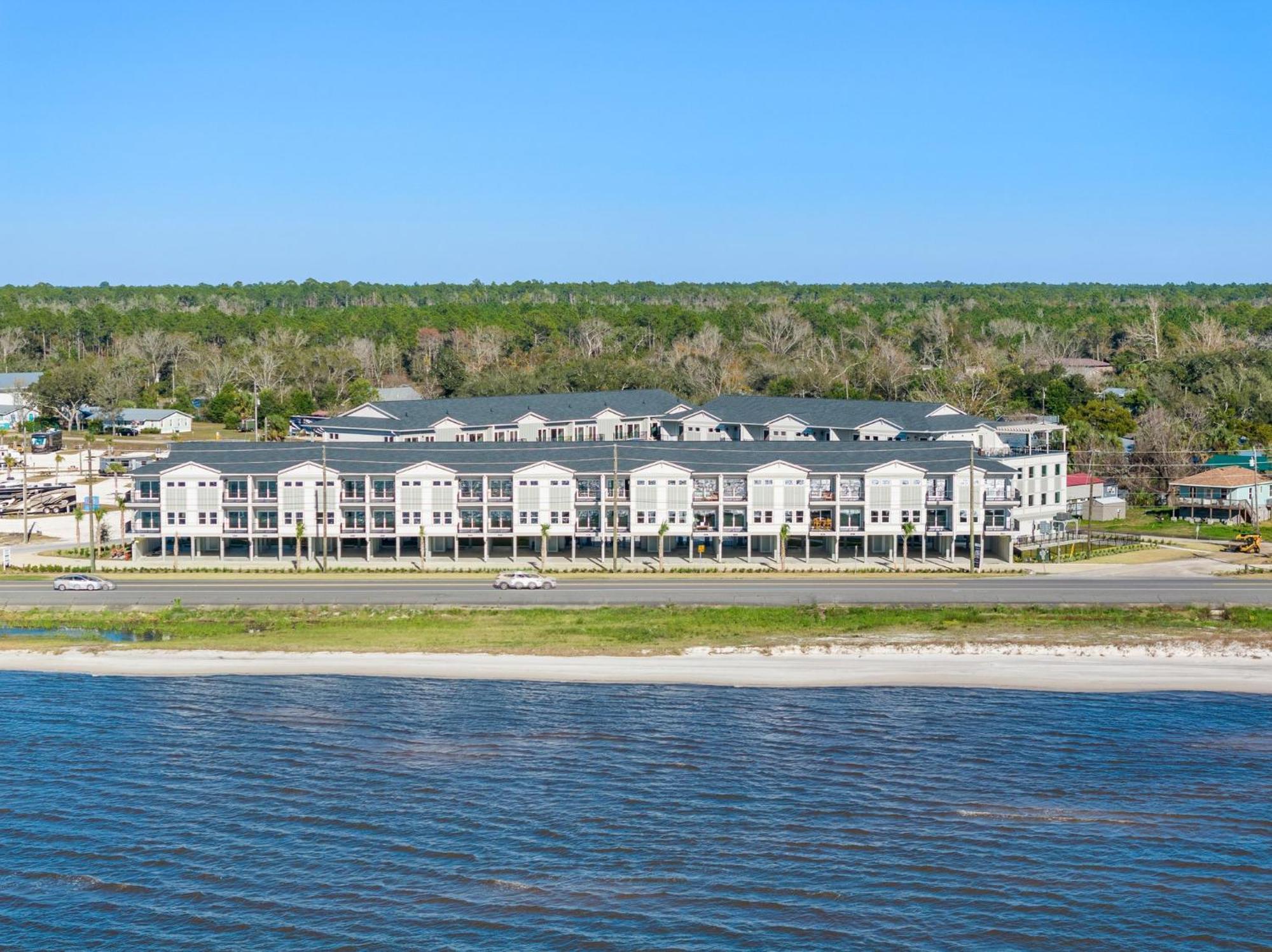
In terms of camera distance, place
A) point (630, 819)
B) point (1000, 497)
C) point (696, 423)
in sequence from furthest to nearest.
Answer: point (696, 423), point (1000, 497), point (630, 819)


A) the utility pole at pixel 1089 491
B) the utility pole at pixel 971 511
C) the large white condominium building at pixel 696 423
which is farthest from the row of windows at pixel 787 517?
the utility pole at pixel 1089 491

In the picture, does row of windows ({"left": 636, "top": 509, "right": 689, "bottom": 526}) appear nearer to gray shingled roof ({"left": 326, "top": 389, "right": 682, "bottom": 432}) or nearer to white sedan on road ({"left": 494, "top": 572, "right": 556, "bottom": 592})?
white sedan on road ({"left": 494, "top": 572, "right": 556, "bottom": 592})

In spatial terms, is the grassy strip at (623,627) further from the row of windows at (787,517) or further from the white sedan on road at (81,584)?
the row of windows at (787,517)

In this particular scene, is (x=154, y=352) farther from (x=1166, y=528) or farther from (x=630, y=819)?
(x=630, y=819)

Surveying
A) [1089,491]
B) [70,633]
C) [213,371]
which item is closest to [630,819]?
[70,633]

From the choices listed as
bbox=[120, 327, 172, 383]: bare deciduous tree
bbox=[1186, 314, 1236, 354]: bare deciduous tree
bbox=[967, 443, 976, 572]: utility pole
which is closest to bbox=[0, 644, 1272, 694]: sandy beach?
bbox=[967, 443, 976, 572]: utility pole

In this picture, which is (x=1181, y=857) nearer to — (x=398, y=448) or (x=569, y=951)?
(x=569, y=951)
